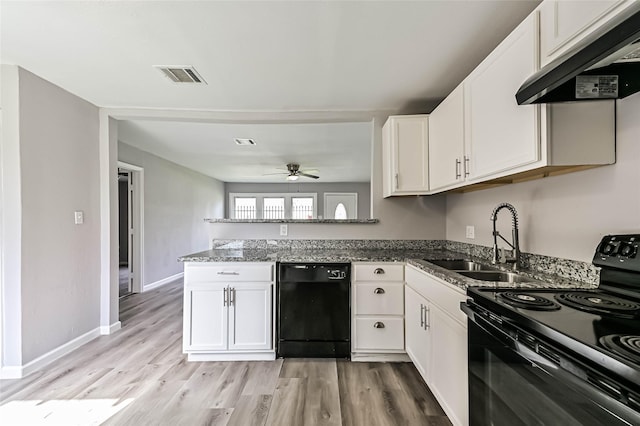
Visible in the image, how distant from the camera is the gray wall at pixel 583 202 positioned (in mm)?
1218

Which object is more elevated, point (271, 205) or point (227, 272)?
point (271, 205)

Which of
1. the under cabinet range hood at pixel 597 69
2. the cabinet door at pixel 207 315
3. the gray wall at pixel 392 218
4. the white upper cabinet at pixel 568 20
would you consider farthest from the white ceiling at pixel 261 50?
the cabinet door at pixel 207 315

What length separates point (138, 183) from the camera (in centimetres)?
478

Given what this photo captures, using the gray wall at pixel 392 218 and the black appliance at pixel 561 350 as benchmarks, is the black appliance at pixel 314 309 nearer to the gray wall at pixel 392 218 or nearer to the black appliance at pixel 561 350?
the gray wall at pixel 392 218

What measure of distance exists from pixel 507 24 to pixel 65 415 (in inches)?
139

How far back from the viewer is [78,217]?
2779mm

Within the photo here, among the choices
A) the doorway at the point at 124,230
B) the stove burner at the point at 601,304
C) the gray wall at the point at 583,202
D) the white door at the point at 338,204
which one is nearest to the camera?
the stove burner at the point at 601,304

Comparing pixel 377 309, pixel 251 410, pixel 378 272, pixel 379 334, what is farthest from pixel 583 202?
pixel 251 410

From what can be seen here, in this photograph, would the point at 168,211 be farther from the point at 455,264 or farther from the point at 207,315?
the point at 455,264

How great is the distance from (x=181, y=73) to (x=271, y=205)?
6.75 m

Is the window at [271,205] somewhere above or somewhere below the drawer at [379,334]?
above

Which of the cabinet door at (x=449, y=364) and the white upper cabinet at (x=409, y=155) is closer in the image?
the cabinet door at (x=449, y=364)

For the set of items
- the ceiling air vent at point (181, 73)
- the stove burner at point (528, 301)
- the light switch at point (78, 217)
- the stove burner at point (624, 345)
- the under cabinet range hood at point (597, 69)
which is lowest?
the stove burner at point (528, 301)

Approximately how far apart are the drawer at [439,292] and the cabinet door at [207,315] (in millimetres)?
1507
